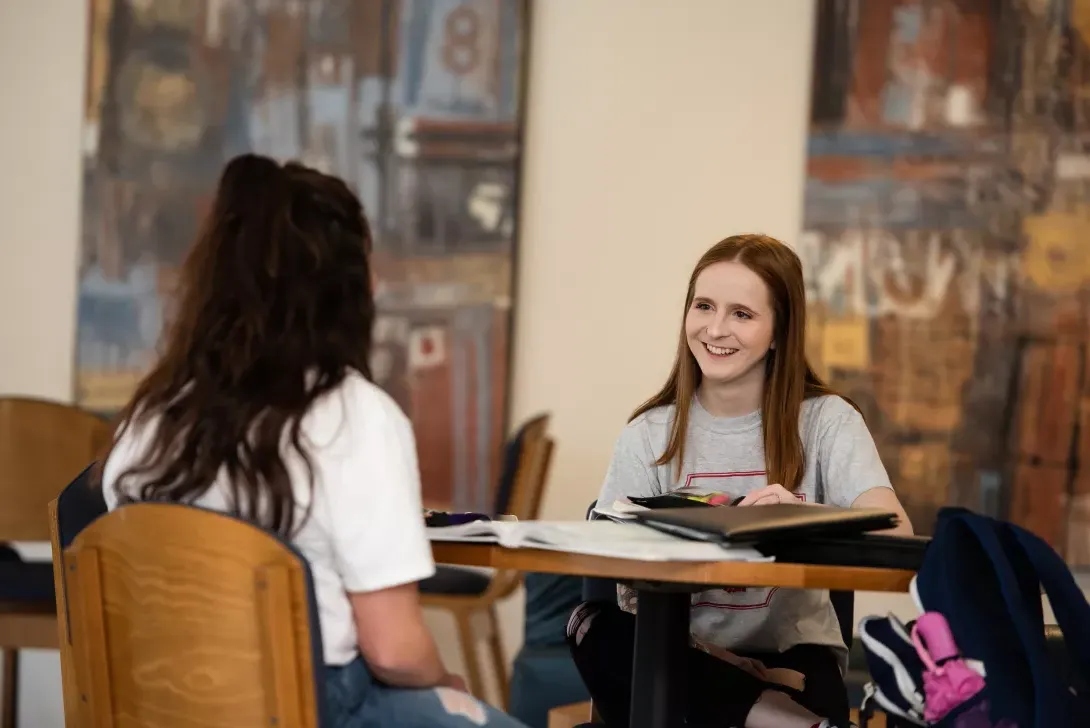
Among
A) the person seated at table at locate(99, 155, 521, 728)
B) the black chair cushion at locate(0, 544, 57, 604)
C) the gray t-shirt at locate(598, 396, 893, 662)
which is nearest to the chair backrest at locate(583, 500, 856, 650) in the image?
the gray t-shirt at locate(598, 396, 893, 662)

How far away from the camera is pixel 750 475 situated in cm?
218

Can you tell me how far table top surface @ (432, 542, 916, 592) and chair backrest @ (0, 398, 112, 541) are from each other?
2212 mm

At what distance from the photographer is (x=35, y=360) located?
4.01m

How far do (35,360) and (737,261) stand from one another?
8.45 ft

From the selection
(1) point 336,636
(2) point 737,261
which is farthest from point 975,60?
(1) point 336,636

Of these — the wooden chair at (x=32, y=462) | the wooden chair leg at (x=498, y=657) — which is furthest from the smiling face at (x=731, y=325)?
the wooden chair at (x=32, y=462)

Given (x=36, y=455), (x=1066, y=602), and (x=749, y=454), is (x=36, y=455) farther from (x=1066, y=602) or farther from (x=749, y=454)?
(x=1066, y=602)

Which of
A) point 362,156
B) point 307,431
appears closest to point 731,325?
point 307,431

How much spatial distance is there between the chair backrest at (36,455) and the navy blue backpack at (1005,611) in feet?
8.27

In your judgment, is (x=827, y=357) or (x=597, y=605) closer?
(x=597, y=605)

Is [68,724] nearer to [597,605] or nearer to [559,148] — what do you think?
[597,605]

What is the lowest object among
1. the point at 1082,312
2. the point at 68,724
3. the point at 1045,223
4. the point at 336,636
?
the point at 68,724

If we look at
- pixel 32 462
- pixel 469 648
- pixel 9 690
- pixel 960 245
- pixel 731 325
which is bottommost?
pixel 9 690

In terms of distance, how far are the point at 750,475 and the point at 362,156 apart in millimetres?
2065
